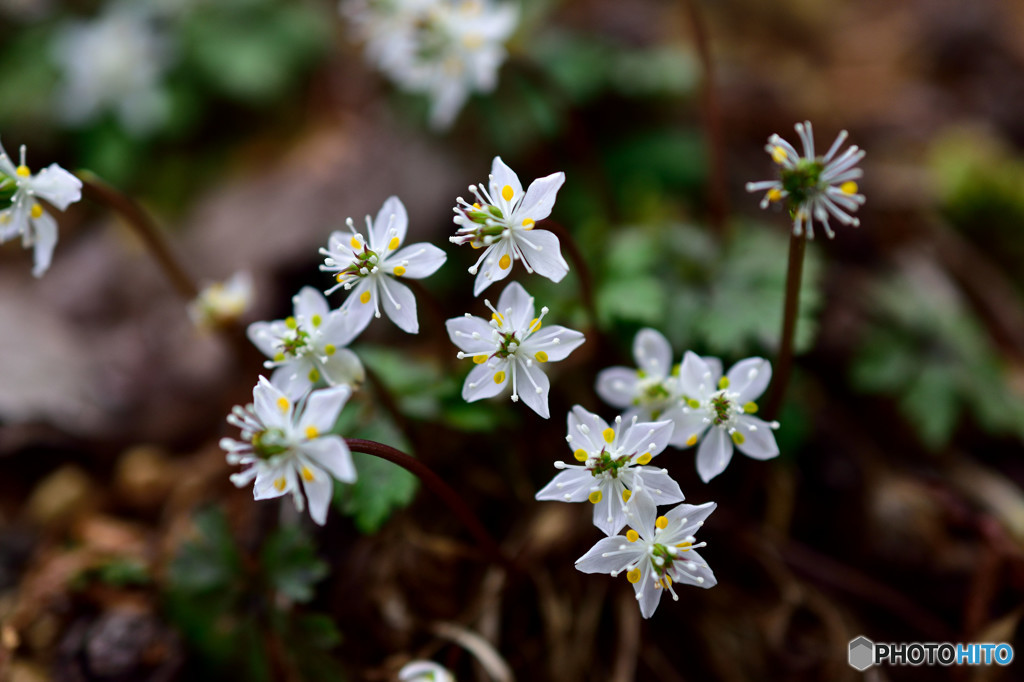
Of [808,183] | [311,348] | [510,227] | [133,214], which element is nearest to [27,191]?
[133,214]

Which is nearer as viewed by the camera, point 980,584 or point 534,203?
point 534,203

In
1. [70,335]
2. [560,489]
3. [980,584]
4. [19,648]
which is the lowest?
[19,648]

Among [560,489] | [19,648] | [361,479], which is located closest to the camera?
[560,489]

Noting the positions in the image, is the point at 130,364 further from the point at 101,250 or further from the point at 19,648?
the point at 19,648

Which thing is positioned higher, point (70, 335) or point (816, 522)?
point (816, 522)

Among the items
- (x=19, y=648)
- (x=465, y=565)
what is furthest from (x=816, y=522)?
(x=19, y=648)

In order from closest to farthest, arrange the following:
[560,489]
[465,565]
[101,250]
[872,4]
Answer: [560,489] → [465,565] → [101,250] → [872,4]

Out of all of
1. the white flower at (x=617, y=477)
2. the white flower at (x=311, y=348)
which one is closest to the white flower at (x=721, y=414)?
the white flower at (x=617, y=477)
